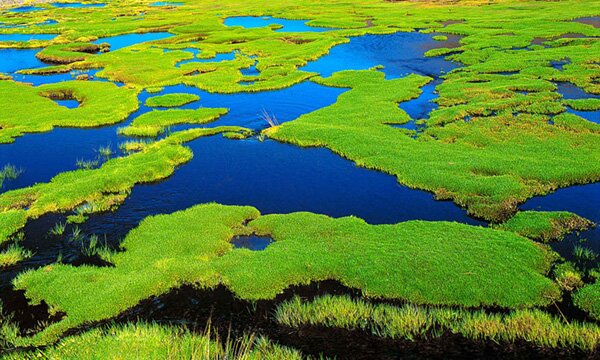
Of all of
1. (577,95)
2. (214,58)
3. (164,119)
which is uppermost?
(577,95)

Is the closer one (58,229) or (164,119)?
(58,229)

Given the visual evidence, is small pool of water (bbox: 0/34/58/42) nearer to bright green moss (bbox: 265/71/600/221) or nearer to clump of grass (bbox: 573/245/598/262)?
bright green moss (bbox: 265/71/600/221)

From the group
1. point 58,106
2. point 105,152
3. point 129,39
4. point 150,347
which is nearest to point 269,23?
point 129,39

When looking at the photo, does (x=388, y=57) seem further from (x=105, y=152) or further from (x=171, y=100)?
(x=105, y=152)

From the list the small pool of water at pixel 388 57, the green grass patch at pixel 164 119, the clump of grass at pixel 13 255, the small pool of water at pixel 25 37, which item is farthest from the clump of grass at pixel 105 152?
the small pool of water at pixel 25 37

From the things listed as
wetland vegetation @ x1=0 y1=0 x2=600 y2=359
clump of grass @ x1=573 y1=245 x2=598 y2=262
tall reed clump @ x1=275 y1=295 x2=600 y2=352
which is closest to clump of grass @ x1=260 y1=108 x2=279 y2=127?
wetland vegetation @ x1=0 y1=0 x2=600 y2=359

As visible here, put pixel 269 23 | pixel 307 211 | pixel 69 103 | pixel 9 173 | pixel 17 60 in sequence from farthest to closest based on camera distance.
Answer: pixel 269 23 < pixel 17 60 < pixel 69 103 < pixel 9 173 < pixel 307 211

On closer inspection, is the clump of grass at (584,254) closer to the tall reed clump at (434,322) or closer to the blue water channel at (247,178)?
the blue water channel at (247,178)

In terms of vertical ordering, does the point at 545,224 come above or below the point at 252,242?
above
